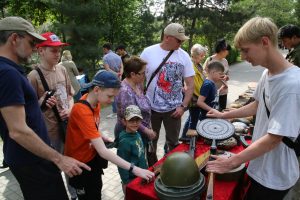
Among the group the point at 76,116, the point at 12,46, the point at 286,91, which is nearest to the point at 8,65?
the point at 12,46

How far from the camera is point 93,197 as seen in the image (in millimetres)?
2695

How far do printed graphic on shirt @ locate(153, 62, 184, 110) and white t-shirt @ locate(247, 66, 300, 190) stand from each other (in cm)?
148

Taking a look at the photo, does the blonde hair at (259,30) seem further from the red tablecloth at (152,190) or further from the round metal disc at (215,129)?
the red tablecloth at (152,190)

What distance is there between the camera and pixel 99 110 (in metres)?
2.57

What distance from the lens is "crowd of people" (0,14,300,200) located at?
68.1 inches

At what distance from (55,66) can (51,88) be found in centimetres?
32

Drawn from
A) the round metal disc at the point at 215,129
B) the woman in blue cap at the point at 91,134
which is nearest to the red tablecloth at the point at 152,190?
the woman in blue cap at the point at 91,134

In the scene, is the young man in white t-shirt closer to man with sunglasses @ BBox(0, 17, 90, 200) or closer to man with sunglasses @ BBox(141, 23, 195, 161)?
man with sunglasses @ BBox(0, 17, 90, 200)

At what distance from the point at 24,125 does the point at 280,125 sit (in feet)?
5.28

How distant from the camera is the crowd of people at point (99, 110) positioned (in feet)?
5.67

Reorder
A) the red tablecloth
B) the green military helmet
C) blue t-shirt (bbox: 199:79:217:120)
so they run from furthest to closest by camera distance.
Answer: blue t-shirt (bbox: 199:79:217:120) < the red tablecloth < the green military helmet

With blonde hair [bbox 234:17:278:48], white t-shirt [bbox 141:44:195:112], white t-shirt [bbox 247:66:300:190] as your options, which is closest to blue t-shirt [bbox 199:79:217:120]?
white t-shirt [bbox 141:44:195:112]

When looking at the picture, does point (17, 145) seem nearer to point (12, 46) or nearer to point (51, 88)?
point (12, 46)

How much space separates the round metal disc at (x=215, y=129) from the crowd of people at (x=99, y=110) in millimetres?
134
